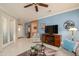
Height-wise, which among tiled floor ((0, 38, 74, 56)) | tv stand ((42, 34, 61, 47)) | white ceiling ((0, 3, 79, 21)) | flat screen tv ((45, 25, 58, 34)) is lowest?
tiled floor ((0, 38, 74, 56))

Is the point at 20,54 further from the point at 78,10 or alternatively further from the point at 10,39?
the point at 78,10

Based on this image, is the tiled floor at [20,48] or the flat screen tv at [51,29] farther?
the flat screen tv at [51,29]

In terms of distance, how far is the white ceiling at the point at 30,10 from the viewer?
2.41 metres

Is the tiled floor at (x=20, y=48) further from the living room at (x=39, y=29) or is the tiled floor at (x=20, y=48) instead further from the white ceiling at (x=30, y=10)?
the white ceiling at (x=30, y=10)

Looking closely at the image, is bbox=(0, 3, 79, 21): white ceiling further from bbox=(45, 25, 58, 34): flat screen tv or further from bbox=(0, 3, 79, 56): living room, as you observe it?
bbox=(45, 25, 58, 34): flat screen tv

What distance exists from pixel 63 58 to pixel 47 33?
1.93ft

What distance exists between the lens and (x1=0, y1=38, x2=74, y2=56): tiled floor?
2363 mm

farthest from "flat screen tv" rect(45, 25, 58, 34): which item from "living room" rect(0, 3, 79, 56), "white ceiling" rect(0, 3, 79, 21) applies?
"white ceiling" rect(0, 3, 79, 21)

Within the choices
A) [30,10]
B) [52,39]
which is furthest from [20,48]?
[30,10]

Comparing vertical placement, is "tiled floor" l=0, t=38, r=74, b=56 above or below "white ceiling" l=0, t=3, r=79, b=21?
below

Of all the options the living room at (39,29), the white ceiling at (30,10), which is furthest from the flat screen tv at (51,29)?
the white ceiling at (30,10)

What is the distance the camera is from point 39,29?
2.56m

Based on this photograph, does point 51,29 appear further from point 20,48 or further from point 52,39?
point 20,48

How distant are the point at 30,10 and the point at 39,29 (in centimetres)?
43
